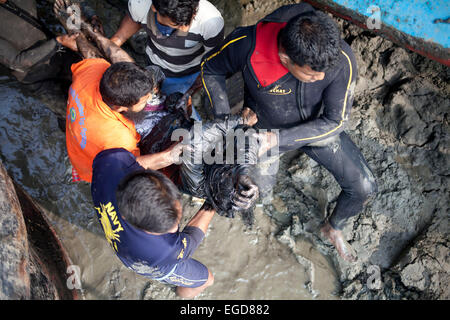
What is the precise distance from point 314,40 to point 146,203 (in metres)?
1.24

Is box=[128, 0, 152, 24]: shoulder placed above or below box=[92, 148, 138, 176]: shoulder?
above

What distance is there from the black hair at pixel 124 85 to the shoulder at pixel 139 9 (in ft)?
2.41

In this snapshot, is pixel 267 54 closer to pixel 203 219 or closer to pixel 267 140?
pixel 267 140

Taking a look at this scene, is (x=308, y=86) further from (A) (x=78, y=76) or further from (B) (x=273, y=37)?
(A) (x=78, y=76)

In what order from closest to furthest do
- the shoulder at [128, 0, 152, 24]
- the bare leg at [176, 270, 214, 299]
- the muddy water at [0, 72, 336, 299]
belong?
the shoulder at [128, 0, 152, 24] → the bare leg at [176, 270, 214, 299] → the muddy water at [0, 72, 336, 299]

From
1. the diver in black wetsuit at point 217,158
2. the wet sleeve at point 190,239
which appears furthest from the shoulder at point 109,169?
the wet sleeve at point 190,239

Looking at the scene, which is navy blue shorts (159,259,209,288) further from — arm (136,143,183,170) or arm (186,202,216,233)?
arm (136,143,183,170)

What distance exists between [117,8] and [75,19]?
130 cm

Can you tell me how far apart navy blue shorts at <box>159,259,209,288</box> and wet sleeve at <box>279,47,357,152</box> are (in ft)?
3.45

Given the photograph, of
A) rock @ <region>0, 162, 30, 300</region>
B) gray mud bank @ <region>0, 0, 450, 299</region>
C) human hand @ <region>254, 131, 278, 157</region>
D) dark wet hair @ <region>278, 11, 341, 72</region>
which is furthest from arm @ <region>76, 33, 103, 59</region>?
dark wet hair @ <region>278, 11, 341, 72</region>

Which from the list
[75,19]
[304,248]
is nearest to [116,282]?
[304,248]

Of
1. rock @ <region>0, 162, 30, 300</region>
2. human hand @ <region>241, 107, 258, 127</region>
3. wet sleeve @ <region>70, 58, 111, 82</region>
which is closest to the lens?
rock @ <region>0, 162, 30, 300</region>

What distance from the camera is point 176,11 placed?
2.13 m

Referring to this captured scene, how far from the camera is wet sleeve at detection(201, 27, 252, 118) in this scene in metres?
2.19
